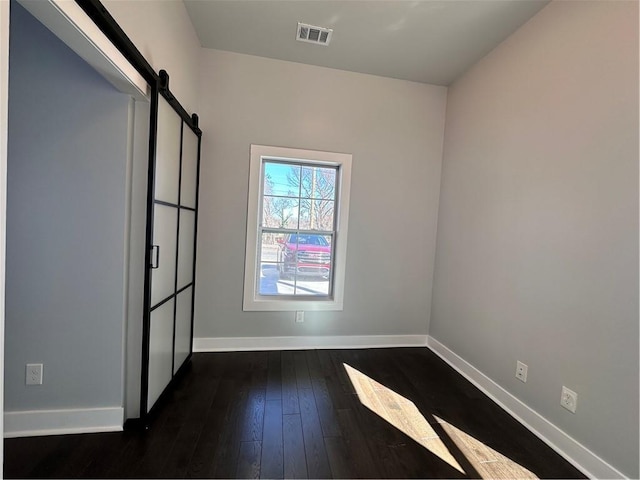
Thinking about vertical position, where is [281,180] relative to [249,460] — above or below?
above

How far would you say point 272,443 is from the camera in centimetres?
161

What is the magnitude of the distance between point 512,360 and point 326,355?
1.58 metres

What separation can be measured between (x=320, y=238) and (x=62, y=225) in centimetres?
204

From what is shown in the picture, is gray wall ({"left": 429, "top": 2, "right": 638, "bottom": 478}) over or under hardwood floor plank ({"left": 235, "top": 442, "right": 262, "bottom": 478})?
over

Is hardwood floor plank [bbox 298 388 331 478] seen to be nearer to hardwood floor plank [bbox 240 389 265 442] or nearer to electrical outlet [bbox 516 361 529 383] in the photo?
hardwood floor plank [bbox 240 389 265 442]

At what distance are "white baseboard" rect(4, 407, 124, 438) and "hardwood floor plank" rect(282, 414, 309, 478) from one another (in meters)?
0.99

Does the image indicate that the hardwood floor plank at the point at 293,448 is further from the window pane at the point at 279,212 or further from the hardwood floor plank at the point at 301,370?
the window pane at the point at 279,212

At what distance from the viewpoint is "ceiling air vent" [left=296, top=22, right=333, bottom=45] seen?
2.21m

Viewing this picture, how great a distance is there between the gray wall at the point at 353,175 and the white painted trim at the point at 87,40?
117 centimetres

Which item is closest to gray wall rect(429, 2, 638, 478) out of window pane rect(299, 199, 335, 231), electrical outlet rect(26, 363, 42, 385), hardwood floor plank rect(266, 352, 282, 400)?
window pane rect(299, 199, 335, 231)

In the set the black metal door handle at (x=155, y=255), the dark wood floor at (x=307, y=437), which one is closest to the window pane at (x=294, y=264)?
the dark wood floor at (x=307, y=437)

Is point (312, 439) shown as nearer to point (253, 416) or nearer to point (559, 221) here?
point (253, 416)

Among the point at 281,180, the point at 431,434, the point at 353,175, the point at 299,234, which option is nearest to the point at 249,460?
the point at 431,434

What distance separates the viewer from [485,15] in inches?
79.4
